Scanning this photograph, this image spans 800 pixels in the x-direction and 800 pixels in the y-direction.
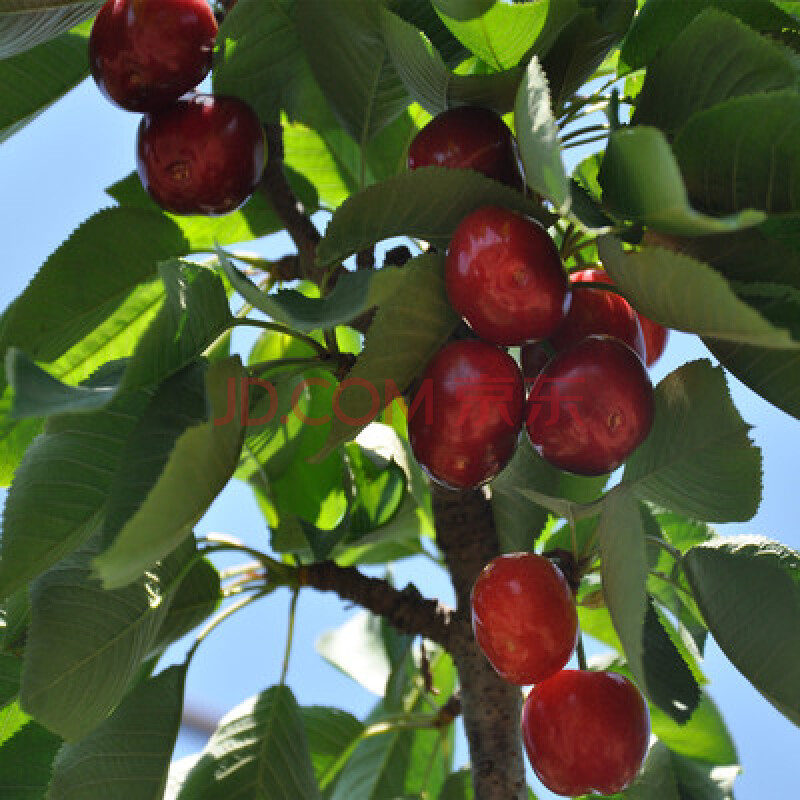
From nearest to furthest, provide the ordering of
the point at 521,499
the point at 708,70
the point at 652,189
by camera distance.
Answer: the point at 652,189, the point at 708,70, the point at 521,499

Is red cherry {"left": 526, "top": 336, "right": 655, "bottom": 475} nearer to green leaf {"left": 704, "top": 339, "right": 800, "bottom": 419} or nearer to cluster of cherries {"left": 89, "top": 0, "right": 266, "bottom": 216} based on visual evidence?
green leaf {"left": 704, "top": 339, "right": 800, "bottom": 419}

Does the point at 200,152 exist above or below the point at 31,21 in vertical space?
below

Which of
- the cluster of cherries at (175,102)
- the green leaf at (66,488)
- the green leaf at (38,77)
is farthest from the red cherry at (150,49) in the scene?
the green leaf at (66,488)

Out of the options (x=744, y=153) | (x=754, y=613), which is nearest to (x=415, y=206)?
(x=744, y=153)

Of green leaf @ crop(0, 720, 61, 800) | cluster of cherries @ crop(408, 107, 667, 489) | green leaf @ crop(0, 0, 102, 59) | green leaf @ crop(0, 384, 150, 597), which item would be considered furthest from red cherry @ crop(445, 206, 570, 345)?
green leaf @ crop(0, 720, 61, 800)

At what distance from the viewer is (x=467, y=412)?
627 millimetres

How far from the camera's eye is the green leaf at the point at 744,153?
55 cm

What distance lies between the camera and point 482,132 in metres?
0.68

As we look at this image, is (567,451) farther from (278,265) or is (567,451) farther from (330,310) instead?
(278,265)

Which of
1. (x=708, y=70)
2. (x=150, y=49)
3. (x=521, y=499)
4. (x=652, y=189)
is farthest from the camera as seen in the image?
(x=521, y=499)

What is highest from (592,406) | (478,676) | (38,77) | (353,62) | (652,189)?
(38,77)

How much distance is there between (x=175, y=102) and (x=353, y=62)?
0.13m

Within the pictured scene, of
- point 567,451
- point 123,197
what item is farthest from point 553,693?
→ point 123,197

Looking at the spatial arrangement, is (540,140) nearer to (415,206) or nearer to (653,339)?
(415,206)
